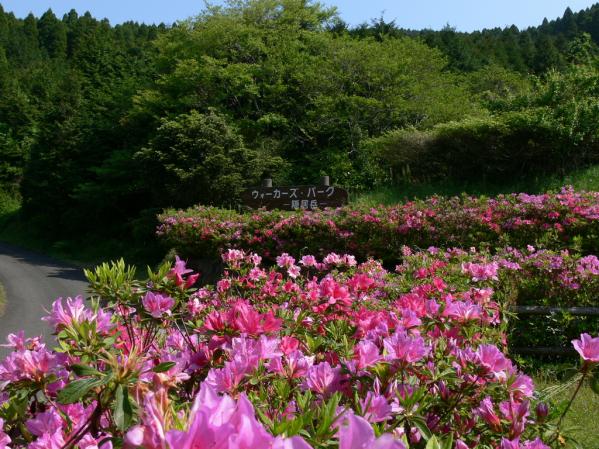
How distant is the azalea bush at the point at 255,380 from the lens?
0.95m

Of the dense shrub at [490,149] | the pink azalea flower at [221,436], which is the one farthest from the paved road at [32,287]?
the dense shrub at [490,149]

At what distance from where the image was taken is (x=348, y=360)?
142 centimetres

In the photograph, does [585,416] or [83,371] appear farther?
[585,416]

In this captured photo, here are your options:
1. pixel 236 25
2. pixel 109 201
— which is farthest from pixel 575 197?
pixel 109 201

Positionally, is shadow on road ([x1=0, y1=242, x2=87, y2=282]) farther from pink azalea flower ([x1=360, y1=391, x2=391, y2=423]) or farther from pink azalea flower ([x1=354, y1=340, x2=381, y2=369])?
pink azalea flower ([x1=360, y1=391, x2=391, y2=423])

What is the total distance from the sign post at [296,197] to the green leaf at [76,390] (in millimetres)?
9080

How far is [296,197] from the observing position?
34.9ft

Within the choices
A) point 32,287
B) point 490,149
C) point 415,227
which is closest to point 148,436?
point 415,227

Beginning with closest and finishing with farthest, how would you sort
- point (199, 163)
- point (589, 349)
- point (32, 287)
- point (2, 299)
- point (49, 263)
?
point (589, 349)
point (2, 299)
point (32, 287)
point (199, 163)
point (49, 263)

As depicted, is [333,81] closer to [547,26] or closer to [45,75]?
[45,75]

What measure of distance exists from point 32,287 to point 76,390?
15349 millimetres

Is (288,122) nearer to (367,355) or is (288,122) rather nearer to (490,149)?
(490,149)

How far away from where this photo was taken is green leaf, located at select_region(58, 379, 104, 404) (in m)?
0.98

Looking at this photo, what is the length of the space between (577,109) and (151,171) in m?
12.4
